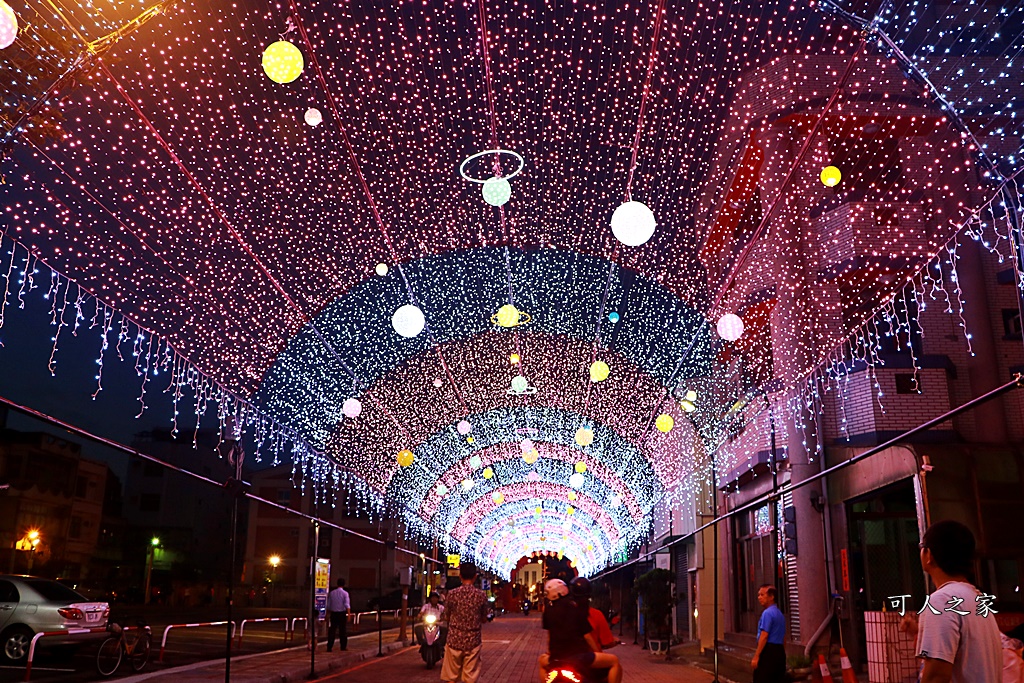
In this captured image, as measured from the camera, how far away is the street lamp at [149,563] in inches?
1828

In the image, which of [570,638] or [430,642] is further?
[430,642]

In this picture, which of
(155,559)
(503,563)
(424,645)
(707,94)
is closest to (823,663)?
(707,94)

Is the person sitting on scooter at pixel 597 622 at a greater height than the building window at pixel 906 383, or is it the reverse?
the building window at pixel 906 383

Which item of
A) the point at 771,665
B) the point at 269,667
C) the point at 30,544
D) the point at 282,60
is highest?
the point at 282,60

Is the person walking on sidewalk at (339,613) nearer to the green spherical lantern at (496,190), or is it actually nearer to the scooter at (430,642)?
the scooter at (430,642)

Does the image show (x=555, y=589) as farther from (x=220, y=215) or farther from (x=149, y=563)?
(x=149, y=563)

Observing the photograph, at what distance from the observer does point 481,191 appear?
1227cm

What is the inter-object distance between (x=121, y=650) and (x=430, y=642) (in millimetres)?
6520

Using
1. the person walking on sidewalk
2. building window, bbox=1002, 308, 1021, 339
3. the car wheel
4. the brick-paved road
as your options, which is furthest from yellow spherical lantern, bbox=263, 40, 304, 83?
the person walking on sidewalk

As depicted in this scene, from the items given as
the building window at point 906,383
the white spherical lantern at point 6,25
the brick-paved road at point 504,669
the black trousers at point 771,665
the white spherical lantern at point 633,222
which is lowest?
the brick-paved road at point 504,669

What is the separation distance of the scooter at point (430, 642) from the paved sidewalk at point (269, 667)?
150 centimetres

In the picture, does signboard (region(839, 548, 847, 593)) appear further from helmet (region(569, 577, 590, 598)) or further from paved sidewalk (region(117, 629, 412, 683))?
Answer: helmet (region(569, 577, 590, 598))

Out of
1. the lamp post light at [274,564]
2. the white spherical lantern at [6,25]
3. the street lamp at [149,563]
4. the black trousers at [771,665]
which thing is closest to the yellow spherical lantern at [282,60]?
the white spherical lantern at [6,25]

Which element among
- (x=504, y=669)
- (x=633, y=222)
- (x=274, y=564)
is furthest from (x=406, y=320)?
(x=274, y=564)
